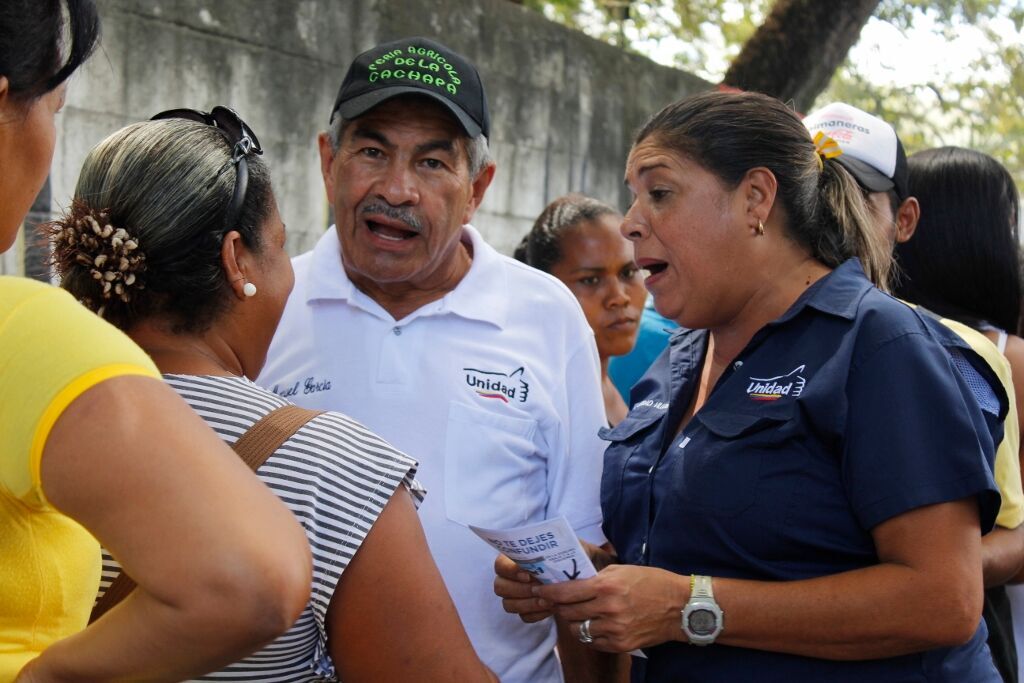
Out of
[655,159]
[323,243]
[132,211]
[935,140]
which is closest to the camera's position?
[132,211]

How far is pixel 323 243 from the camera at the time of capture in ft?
9.63

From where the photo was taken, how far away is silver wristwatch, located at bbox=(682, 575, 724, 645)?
203 centimetres

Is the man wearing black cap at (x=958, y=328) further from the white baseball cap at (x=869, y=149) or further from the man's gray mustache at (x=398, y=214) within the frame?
the man's gray mustache at (x=398, y=214)

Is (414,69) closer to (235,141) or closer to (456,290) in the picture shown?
(456,290)

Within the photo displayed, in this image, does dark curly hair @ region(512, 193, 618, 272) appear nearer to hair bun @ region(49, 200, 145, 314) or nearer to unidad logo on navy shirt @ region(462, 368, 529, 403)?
unidad logo on navy shirt @ region(462, 368, 529, 403)

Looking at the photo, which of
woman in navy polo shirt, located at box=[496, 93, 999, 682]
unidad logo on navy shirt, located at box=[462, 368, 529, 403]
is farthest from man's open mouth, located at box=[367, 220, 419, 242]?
woman in navy polo shirt, located at box=[496, 93, 999, 682]

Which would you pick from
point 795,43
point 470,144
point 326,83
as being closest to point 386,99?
point 470,144

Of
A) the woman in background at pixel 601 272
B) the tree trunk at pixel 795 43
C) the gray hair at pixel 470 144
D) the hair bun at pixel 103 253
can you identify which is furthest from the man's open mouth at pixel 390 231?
the tree trunk at pixel 795 43

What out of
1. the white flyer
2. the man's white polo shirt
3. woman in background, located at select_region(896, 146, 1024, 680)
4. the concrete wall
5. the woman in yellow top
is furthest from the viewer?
the concrete wall

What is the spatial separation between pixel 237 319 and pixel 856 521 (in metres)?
1.17

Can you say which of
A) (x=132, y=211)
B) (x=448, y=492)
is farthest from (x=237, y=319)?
(x=448, y=492)

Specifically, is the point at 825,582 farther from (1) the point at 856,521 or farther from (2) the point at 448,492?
(2) the point at 448,492

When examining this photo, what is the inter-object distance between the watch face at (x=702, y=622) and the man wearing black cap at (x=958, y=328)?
819 millimetres

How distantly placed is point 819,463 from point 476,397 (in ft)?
2.95
